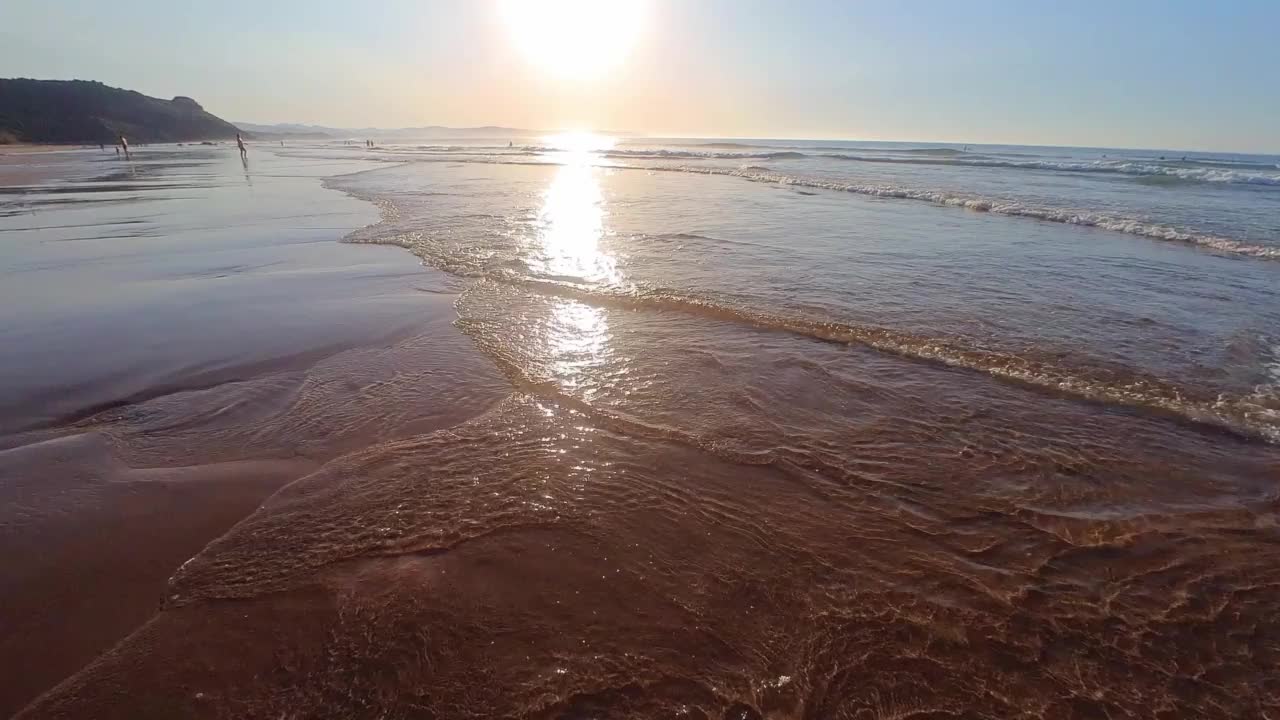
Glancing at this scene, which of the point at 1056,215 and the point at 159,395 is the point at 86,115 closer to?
the point at 159,395

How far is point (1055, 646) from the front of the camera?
2.53 meters

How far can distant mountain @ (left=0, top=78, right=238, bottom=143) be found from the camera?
73625 mm

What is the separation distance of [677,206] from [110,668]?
1741 centimetres

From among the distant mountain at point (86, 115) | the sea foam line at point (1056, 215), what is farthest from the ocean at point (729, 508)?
the distant mountain at point (86, 115)

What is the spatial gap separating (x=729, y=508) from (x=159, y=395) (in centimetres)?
522

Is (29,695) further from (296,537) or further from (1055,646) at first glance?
(1055,646)

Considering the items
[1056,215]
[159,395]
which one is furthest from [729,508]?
[1056,215]

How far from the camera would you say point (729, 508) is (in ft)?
11.3

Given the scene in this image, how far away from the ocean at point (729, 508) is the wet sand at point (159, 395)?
0.08 metres

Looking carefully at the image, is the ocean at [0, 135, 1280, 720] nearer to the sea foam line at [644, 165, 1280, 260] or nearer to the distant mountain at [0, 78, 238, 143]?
the sea foam line at [644, 165, 1280, 260]

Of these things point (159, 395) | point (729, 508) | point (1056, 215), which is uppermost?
point (1056, 215)

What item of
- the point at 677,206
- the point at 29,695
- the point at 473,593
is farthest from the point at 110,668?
the point at 677,206

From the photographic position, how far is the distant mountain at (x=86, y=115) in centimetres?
7362

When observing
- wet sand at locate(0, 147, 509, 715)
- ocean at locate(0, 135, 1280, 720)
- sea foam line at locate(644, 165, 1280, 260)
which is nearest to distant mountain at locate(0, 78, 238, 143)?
wet sand at locate(0, 147, 509, 715)
